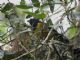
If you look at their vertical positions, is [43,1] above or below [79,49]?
above

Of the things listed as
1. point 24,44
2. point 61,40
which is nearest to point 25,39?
point 24,44

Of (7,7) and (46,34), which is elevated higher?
(7,7)

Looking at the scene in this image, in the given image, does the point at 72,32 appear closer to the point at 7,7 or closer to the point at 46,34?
A: the point at 46,34

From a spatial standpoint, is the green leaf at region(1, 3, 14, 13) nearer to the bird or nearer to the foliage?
the foliage

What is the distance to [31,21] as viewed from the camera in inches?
45.6

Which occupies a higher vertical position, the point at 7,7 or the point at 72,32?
the point at 7,7

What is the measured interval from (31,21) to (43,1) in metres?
0.15

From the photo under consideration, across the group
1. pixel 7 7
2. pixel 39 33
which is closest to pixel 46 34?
pixel 39 33

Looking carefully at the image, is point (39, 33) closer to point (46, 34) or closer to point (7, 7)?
point (46, 34)

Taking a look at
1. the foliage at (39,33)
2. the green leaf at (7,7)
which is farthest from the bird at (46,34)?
the green leaf at (7,7)

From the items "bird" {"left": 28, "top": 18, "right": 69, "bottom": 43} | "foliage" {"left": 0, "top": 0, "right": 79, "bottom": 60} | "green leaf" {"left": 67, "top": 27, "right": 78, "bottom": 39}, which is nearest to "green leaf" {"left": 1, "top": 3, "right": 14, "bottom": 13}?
"foliage" {"left": 0, "top": 0, "right": 79, "bottom": 60}

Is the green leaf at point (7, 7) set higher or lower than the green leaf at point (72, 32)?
higher

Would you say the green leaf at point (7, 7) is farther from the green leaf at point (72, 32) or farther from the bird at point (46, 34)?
the green leaf at point (72, 32)

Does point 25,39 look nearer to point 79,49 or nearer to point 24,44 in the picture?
point 24,44
